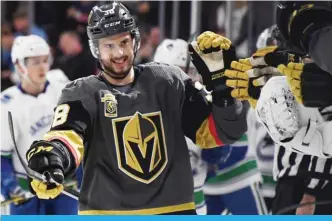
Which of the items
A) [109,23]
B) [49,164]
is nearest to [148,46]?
[109,23]

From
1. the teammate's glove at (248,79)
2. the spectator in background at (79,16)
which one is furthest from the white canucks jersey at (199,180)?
the spectator in background at (79,16)

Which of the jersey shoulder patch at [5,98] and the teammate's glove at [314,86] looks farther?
the jersey shoulder patch at [5,98]

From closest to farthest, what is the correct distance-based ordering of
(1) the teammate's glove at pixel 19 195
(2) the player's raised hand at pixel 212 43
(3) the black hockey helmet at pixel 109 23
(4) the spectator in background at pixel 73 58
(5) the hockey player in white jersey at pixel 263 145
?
(2) the player's raised hand at pixel 212 43, (3) the black hockey helmet at pixel 109 23, (1) the teammate's glove at pixel 19 195, (5) the hockey player in white jersey at pixel 263 145, (4) the spectator in background at pixel 73 58

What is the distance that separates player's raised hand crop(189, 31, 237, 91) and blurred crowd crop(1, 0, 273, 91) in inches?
128

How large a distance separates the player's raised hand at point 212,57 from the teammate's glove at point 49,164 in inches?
22.7

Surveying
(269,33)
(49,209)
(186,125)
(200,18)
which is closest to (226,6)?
(200,18)

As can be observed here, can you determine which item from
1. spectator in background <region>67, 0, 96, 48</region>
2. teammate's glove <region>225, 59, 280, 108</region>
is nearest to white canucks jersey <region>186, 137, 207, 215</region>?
teammate's glove <region>225, 59, 280, 108</region>

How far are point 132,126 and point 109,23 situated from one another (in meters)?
0.39

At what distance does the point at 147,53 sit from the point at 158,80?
3824mm

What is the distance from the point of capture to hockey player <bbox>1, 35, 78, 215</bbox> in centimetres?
623

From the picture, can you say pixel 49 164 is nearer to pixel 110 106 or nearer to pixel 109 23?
pixel 110 106

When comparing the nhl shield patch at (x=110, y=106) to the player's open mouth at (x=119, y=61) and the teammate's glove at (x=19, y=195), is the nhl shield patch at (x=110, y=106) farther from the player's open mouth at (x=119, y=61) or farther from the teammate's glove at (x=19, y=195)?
the teammate's glove at (x=19, y=195)

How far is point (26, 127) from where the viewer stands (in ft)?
20.6

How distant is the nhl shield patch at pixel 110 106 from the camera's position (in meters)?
4.49
